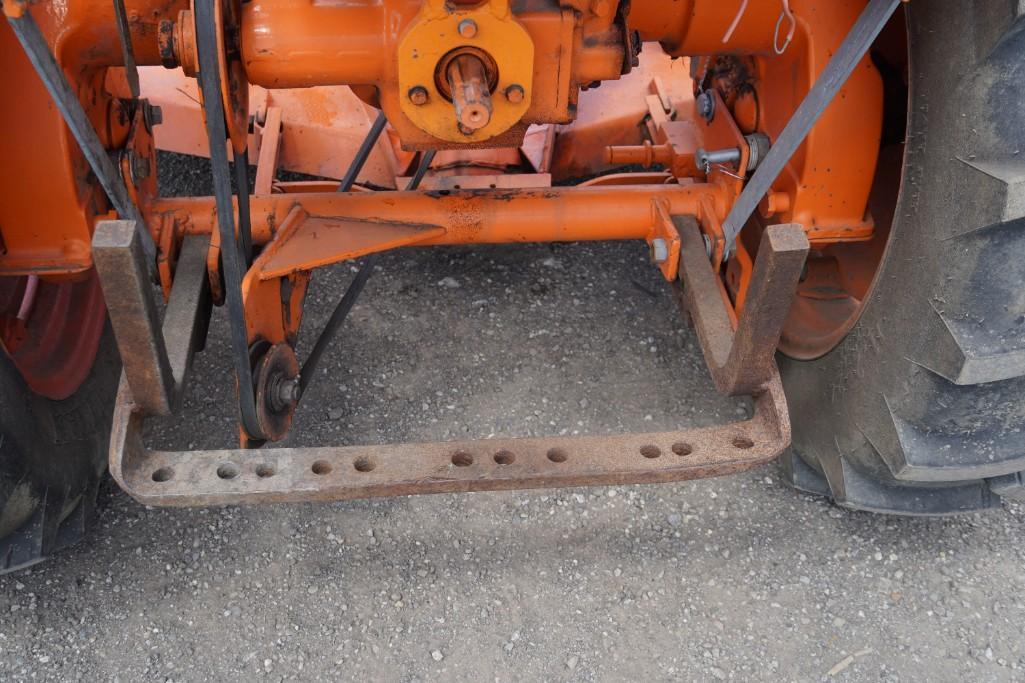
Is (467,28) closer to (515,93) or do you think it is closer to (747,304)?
(515,93)

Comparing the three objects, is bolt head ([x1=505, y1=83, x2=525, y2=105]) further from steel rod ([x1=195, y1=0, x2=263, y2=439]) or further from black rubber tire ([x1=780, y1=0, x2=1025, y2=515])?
black rubber tire ([x1=780, y1=0, x2=1025, y2=515])

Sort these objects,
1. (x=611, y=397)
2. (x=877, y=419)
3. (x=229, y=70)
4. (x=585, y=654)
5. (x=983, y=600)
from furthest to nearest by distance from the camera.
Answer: (x=611, y=397)
(x=983, y=600)
(x=585, y=654)
(x=877, y=419)
(x=229, y=70)

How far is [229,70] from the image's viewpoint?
1.47m

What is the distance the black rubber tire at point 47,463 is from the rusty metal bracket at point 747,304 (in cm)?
124

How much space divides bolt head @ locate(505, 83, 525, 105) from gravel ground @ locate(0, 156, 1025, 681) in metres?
0.93

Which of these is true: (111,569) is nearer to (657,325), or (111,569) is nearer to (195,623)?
(195,623)

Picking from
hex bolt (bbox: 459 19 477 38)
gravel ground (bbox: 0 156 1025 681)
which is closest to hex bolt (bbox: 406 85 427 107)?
hex bolt (bbox: 459 19 477 38)

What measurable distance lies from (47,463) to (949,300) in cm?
161

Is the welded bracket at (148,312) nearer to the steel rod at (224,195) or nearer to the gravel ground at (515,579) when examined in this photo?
the steel rod at (224,195)

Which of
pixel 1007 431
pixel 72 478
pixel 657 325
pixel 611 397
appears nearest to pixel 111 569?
pixel 72 478

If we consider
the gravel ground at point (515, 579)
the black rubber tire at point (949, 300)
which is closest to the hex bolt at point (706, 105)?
the black rubber tire at point (949, 300)

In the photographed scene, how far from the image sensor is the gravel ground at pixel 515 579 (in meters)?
1.77

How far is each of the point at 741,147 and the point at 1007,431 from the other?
0.73m

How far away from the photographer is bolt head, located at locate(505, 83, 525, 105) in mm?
1465
